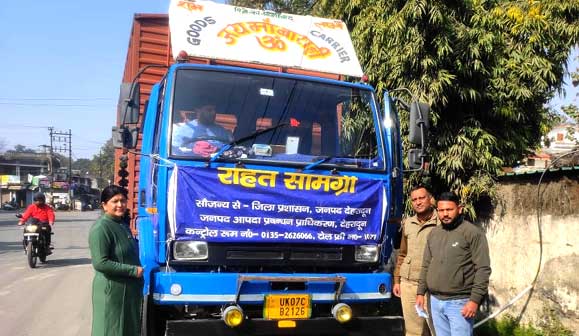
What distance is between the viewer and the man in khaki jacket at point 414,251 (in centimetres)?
428

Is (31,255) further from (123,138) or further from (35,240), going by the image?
(123,138)

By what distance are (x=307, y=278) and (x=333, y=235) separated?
0.41 m

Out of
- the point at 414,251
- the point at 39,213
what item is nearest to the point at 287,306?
the point at 414,251

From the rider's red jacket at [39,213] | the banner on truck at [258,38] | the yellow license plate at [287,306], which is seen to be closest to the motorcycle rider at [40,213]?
the rider's red jacket at [39,213]

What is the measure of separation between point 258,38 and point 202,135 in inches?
49.5

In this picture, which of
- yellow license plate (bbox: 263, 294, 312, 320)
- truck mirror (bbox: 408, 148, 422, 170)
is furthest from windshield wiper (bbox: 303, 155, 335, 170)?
yellow license plate (bbox: 263, 294, 312, 320)

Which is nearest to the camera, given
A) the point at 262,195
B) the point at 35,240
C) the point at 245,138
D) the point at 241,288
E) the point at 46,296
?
the point at 241,288

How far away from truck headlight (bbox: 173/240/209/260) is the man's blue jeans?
173cm

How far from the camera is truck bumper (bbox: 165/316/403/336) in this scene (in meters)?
3.40

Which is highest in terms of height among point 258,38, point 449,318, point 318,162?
point 258,38

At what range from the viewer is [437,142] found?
21.2 ft

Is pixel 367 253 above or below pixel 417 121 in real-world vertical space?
below

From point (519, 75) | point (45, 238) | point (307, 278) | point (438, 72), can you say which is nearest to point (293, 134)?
point (307, 278)

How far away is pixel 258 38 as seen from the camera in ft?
14.9
